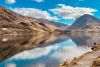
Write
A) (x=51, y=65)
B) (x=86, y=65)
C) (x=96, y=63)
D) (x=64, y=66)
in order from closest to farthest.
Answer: (x=96, y=63), (x=86, y=65), (x=64, y=66), (x=51, y=65)

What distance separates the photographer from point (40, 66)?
62.1 meters

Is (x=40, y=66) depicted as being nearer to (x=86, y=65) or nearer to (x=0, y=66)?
(x=0, y=66)

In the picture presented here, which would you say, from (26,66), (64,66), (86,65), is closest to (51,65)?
(26,66)

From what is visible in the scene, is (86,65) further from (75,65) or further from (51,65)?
(51,65)

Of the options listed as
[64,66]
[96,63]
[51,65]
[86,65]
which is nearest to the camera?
[96,63]

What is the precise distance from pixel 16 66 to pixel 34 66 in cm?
541

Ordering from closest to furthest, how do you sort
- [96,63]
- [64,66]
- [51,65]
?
1. [96,63]
2. [64,66]
3. [51,65]

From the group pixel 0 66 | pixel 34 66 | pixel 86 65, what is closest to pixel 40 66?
pixel 34 66

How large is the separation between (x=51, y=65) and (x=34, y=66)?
4564mm

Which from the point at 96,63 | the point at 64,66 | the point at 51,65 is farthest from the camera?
the point at 51,65

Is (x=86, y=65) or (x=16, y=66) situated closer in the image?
(x=86, y=65)

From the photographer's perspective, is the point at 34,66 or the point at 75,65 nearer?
the point at 75,65

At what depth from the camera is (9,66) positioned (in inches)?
2517

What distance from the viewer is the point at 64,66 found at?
41.1m
